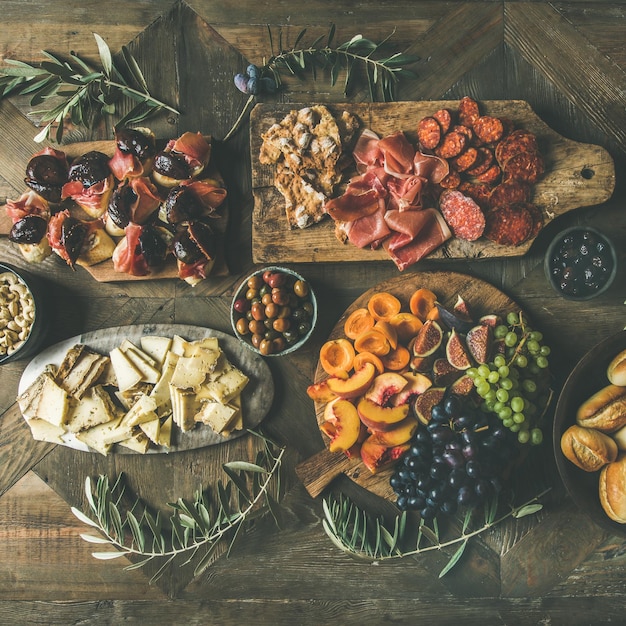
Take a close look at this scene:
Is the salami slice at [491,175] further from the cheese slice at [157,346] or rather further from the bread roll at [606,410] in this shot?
the cheese slice at [157,346]

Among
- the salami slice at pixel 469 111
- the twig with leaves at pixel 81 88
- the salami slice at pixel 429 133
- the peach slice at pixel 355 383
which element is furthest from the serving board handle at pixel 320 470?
the twig with leaves at pixel 81 88

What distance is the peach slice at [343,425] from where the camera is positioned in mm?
1679

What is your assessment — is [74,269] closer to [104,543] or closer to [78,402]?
[78,402]

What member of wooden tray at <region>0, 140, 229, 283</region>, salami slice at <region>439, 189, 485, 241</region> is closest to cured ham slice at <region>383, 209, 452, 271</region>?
salami slice at <region>439, 189, 485, 241</region>

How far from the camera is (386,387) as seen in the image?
167 cm

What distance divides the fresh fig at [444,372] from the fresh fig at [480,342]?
3.1 inches

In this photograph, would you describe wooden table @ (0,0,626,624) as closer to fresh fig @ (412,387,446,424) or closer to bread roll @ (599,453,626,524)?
bread roll @ (599,453,626,524)

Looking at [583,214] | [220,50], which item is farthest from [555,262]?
[220,50]

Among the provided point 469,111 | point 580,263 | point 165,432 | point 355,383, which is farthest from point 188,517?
point 469,111

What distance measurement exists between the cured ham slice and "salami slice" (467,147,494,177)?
195mm

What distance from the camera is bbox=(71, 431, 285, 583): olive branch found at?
177 centimetres

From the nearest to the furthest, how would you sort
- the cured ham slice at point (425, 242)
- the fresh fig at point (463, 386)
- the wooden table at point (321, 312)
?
the fresh fig at point (463, 386), the cured ham slice at point (425, 242), the wooden table at point (321, 312)

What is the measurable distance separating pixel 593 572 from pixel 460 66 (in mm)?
1883

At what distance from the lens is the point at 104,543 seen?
1865 mm
